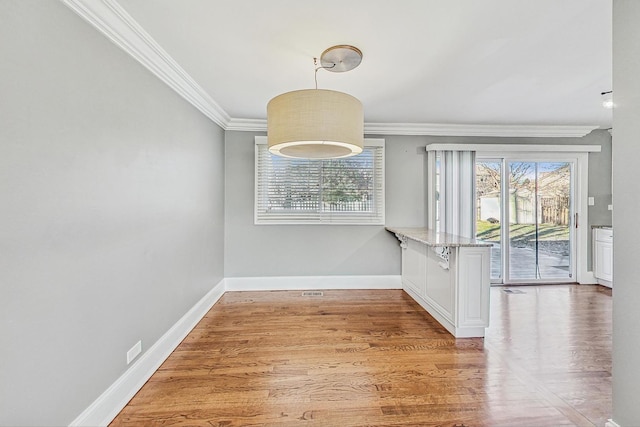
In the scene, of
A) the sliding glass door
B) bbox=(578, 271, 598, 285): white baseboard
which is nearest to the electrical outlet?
the sliding glass door

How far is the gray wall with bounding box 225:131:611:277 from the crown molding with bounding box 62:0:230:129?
1456mm

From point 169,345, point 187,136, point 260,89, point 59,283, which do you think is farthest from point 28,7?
point 169,345

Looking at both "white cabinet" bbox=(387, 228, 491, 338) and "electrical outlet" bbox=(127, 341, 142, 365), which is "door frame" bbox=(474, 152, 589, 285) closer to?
"white cabinet" bbox=(387, 228, 491, 338)

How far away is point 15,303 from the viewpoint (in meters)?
1.21

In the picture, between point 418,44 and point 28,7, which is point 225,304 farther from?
point 418,44

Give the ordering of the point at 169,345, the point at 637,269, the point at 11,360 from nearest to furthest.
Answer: the point at 11,360 → the point at 637,269 → the point at 169,345

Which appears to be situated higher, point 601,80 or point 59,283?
point 601,80

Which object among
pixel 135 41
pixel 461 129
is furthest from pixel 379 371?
pixel 461 129

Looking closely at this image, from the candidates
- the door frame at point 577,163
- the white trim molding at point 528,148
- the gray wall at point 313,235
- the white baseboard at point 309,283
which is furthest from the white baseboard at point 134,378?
the white trim molding at point 528,148

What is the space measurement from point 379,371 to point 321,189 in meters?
2.67

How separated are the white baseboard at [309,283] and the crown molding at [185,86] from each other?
A: 7.23 feet

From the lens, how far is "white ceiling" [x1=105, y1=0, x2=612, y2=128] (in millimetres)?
1800

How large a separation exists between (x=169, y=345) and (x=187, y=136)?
196 cm

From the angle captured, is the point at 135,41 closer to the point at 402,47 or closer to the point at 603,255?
the point at 402,47
